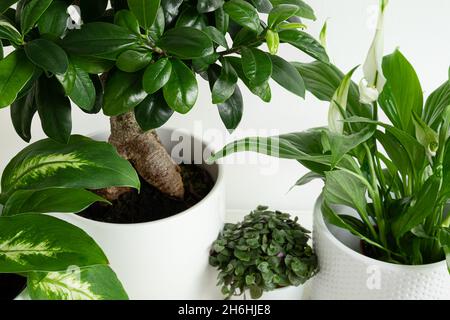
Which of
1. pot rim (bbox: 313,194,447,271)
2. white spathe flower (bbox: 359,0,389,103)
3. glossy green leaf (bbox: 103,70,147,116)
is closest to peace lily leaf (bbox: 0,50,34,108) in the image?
glossy green leaf (bbox: 103,70,147,116)

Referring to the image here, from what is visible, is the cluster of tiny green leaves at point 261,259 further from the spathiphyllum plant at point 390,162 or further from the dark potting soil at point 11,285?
the dark potting soil at point 11,285

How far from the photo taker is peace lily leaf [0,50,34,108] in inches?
31.0

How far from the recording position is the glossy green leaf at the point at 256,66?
0.83m

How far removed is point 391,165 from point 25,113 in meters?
0.66

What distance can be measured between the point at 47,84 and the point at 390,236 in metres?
0.66

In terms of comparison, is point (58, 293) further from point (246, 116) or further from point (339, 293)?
point (246, 116)

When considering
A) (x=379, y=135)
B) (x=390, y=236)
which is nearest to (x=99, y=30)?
(x=379, y=135)

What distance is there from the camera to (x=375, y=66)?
91 centimetres

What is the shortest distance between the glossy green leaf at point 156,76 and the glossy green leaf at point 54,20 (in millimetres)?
133

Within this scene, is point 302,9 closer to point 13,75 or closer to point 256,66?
point 256,66

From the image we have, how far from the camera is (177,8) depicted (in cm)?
87

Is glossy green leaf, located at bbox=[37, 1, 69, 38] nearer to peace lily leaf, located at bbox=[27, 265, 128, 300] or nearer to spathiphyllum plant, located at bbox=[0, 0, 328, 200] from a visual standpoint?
spathiphyllum plant, located at bbox=[0, 0, 328, 200]

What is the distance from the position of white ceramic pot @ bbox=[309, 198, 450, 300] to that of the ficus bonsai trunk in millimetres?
282

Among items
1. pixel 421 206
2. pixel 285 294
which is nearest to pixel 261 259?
pixel 285 294
